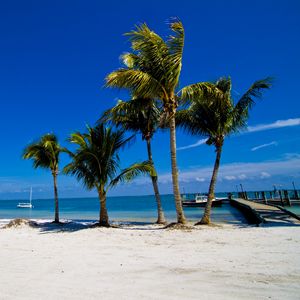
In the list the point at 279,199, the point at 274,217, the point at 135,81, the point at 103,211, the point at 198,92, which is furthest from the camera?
the point at 279,199

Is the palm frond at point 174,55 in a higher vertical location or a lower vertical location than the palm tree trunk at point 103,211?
higher

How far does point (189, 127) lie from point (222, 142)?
5.97 feet

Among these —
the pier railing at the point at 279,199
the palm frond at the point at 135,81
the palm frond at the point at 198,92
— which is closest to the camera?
the palm frond at the point at 135,81

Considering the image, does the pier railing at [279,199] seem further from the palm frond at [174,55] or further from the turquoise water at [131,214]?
the palm frond at [174,55]

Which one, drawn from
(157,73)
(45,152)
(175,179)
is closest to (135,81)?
(157,73)

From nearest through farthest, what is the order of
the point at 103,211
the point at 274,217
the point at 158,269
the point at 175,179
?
the point at 158,269, the point at 175,179, the point at 103,211, the point at 274,217

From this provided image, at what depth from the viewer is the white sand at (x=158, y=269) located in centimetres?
411

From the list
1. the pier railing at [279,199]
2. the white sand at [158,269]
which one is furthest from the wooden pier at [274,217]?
the pier railing at [279,199]

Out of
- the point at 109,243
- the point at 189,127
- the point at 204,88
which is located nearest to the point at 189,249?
the point at 109,243

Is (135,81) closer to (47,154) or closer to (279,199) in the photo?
(47,154)

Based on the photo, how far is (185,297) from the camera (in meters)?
3.88

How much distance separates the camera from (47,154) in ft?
60.1

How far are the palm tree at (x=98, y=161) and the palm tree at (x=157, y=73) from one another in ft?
9.52

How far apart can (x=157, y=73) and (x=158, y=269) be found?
8.52 m
